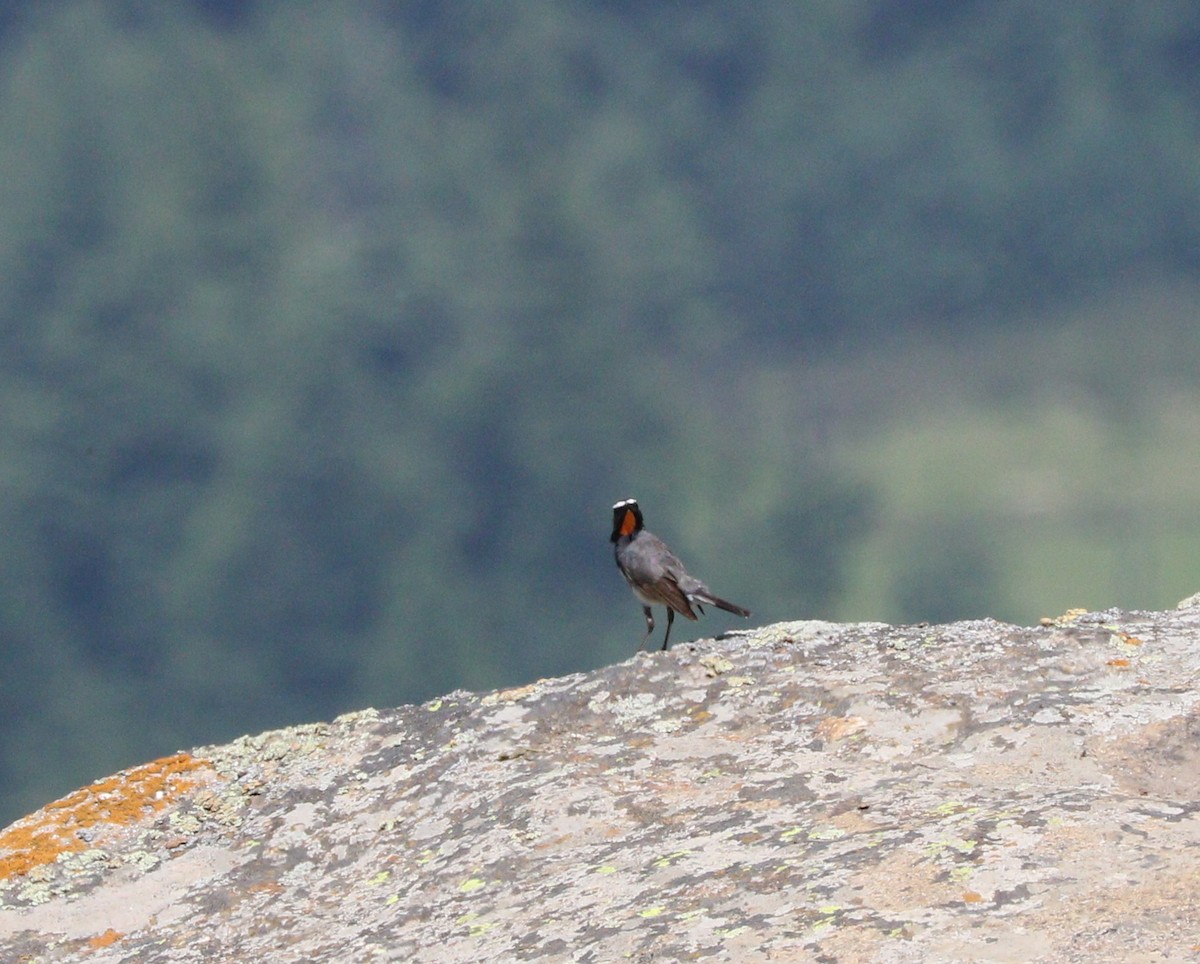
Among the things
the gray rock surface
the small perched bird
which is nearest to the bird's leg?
the small perched bird

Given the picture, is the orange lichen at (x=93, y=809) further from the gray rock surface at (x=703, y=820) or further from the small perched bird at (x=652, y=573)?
the small perched bird at (x=652, y=573)

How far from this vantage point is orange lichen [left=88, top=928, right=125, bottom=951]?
653 cm

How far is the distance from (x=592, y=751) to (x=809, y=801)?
1492 mm

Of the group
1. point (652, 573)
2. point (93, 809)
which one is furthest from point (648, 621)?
point (93, 809)

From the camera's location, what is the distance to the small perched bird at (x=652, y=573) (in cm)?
1464

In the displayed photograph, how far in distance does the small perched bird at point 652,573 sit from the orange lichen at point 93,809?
7157 millimetres

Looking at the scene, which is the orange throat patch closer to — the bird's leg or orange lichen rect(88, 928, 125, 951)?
the bird's leg

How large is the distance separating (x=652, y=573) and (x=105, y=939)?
880 cm

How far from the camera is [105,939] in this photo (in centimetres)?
657

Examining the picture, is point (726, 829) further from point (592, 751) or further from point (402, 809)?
point (402, 809)

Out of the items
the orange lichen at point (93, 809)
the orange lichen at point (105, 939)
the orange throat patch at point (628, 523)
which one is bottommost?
the orange lichen at point (105, 939)

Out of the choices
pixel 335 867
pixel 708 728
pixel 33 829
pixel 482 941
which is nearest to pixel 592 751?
pixel 708 728

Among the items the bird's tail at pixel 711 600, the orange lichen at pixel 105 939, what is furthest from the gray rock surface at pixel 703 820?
the bird's tail at pixel 711 600

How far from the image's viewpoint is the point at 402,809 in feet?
23.5
